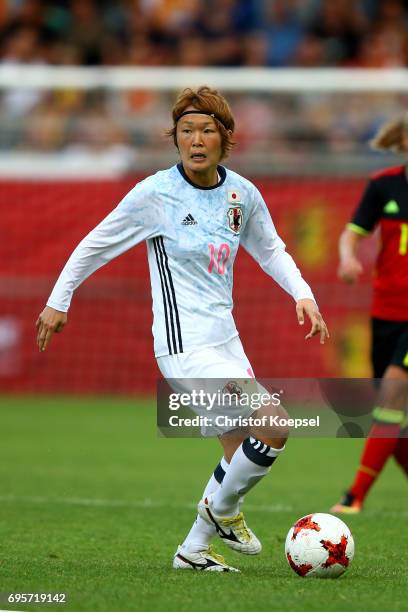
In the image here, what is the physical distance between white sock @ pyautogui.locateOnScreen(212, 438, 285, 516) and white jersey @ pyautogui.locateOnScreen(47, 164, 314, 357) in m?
0.53

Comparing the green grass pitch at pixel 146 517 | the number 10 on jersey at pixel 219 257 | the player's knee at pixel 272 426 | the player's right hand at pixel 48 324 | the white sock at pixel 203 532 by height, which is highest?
the number 10 on jersey at pixel 219 257

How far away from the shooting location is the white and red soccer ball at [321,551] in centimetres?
599

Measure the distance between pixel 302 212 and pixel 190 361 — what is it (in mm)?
9679

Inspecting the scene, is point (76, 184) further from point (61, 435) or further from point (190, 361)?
point (190, 361)

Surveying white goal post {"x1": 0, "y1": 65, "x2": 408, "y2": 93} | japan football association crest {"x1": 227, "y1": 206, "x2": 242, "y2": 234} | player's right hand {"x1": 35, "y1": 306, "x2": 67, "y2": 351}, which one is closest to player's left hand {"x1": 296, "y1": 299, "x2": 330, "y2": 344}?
japan football association crest {"x1": 227, "y1": 206, "x2": 242, "y2": 234}

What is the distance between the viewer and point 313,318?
605 cm

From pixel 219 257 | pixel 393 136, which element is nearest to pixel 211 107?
pixel 219 257

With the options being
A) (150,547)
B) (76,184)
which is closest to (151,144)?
(76,184)

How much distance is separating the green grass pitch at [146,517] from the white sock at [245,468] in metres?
0.39

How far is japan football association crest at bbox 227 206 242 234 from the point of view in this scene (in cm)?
627

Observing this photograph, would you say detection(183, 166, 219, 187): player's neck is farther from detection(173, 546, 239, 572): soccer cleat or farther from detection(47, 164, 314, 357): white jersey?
detection(173, 546, 239, 572): soccer cleat

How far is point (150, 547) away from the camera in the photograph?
22.8 feet

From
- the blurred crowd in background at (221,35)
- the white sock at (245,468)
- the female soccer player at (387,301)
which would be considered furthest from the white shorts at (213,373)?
the blurred crowd in background at (221,35)

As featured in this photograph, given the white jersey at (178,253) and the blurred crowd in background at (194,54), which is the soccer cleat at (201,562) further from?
the blurred crowd in background at (194,54)
